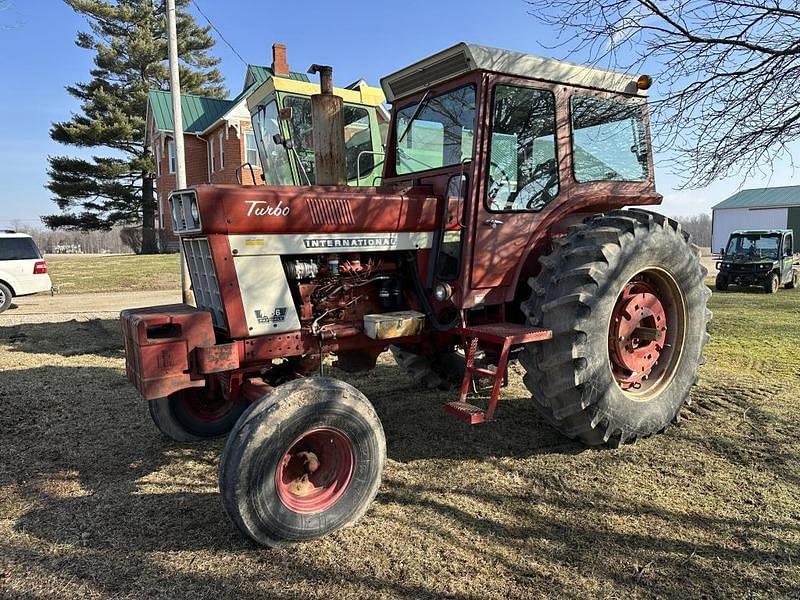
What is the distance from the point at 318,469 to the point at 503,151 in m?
2.50

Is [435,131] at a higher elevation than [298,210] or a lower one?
higher

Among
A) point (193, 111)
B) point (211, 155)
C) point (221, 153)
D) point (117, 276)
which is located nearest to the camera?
point (117, 276)

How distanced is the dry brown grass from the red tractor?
0.91 feet

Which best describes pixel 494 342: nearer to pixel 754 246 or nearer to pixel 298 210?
pixel 298 210

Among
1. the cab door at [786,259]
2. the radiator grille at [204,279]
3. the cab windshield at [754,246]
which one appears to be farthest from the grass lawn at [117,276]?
the cab door at [786,259]

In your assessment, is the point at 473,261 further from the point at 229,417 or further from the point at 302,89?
the point at 302,89

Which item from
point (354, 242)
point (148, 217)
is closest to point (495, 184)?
point (354, 242)

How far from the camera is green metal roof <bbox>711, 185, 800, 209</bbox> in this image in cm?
4341

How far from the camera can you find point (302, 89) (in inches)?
247

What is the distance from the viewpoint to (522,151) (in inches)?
163

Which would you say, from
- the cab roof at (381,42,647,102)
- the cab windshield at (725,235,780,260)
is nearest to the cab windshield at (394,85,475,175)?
the cab roof at (381,42,647,102)

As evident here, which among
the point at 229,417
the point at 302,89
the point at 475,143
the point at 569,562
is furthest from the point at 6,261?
the point at 569,562

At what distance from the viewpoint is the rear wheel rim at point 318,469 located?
3.07m

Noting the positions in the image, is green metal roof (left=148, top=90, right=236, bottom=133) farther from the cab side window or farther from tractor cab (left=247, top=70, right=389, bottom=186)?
the cab side window
